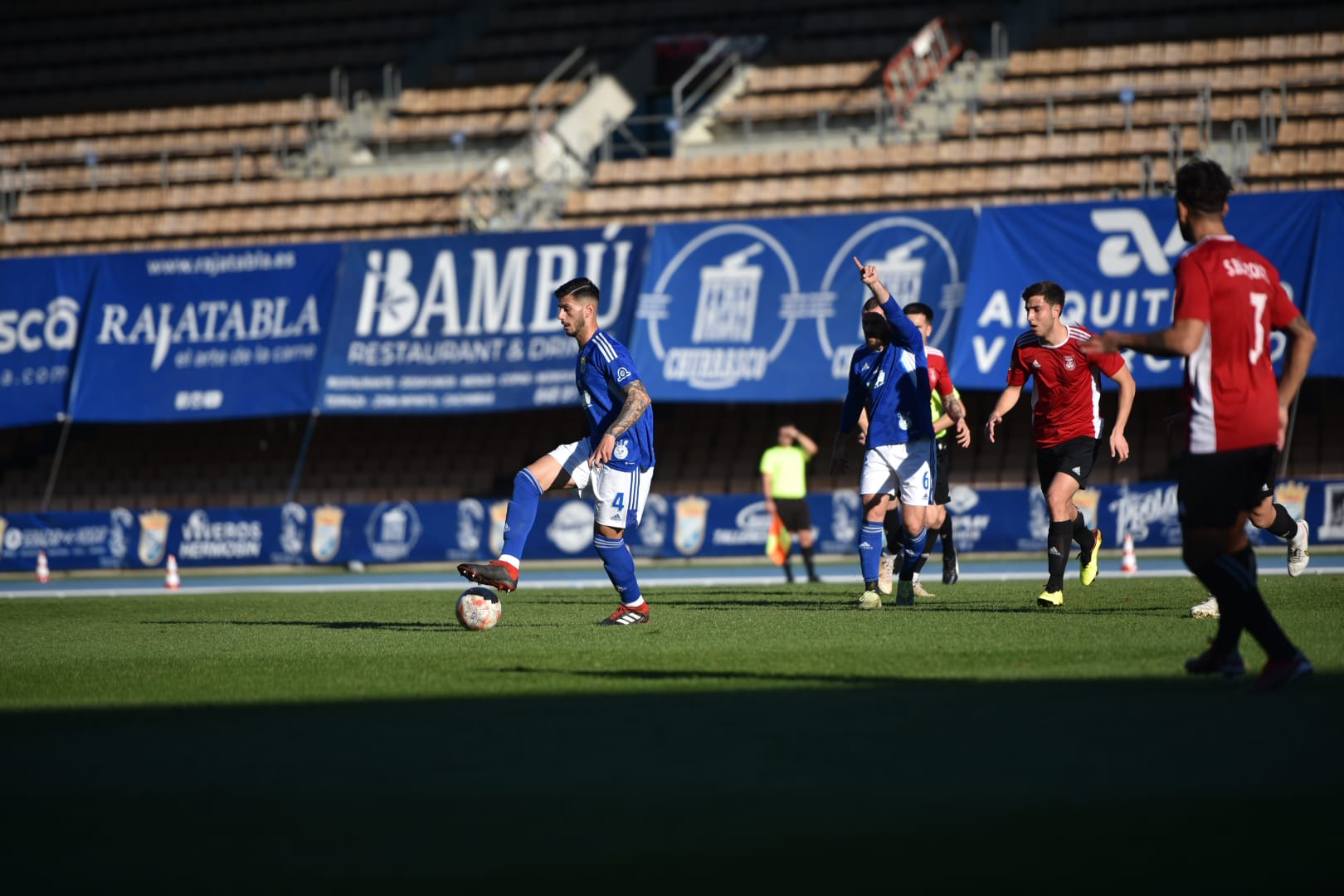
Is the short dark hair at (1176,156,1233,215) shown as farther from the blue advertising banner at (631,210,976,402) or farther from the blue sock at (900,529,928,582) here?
the blue advertising banner at (631,210,976,402)

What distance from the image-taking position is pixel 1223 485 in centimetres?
618

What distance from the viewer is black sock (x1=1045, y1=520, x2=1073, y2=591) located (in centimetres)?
1095

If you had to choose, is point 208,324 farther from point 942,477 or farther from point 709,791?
point 709,791

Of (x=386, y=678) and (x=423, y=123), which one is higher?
(x=423, y=123)

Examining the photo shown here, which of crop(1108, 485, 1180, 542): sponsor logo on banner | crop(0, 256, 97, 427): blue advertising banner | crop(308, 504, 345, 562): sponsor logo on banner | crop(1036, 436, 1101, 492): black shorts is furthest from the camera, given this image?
crop(0, 256, 97, 427): blue advertising banner

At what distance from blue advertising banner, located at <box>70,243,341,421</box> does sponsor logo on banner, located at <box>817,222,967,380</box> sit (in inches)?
336

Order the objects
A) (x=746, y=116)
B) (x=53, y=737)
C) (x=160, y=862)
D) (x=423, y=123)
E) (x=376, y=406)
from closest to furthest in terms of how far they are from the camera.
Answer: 1. (x=160, y=862)
2. (x=53, y=737)
3. (x=376, y=406)
4. (x=746, y=116)
5. (x=423, y=123)

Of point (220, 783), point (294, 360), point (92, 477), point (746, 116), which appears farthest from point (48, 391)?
point (220, 783)

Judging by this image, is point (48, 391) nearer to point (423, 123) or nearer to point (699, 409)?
point (423, 123)

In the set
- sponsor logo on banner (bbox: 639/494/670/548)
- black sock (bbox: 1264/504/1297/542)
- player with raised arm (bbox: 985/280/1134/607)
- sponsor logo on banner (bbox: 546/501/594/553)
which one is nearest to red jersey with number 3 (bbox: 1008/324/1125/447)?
player with raised arm (bbox: 985/280/1134/607)

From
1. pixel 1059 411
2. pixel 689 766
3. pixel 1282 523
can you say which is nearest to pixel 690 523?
pixel 1059 411

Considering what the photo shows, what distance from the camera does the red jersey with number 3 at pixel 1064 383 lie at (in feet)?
36.4

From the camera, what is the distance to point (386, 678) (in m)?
7.54

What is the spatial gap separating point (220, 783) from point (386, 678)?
109 inches
